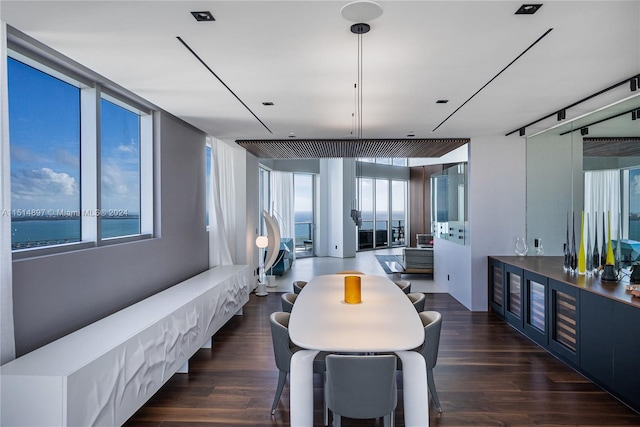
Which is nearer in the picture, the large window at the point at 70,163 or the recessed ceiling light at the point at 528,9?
the recessed ceiling light at the point at 528,9

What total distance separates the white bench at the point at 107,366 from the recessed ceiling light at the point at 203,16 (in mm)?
2054

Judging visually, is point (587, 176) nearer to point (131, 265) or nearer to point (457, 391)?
point (457, 391)

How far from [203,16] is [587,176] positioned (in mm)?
4270

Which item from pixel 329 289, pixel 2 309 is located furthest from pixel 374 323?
pixel 2 309

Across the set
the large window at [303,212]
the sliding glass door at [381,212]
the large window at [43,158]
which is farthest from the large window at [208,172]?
the sliding glass door at [381,212]

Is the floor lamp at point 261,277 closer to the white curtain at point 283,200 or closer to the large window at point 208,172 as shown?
the large window at point 208,172

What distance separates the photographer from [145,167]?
428 centimetres

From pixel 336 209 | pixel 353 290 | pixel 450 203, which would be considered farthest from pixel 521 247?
pixel 336 209

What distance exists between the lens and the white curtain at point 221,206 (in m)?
5.88

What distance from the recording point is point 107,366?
2.37m

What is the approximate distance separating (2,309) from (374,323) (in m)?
2.20

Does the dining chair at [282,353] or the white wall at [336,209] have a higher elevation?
the white wall at [336,209]

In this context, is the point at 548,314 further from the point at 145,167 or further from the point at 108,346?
the point at 145,167

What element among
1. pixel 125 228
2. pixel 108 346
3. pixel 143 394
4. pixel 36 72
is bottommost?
pixel 143 394
